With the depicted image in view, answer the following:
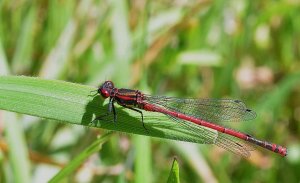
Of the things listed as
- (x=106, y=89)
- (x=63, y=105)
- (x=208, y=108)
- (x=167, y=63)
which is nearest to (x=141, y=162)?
(x=106, y=89)

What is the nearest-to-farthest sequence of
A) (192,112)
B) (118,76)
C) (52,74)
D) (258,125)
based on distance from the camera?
(192,112)
(118,76)
(52,74)
(258,125)

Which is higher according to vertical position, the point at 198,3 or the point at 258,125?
the point at 198,3

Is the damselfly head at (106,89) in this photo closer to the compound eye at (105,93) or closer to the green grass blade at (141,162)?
the compound eye at (105,93)

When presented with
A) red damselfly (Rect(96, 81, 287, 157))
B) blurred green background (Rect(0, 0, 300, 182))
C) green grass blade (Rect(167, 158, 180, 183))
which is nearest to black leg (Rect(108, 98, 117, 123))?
red damselfly (Rect(96, 81, 287, 157))

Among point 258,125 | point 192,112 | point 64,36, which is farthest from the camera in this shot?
point 258,125

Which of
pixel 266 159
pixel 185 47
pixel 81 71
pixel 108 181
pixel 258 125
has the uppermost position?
pixel 185 47

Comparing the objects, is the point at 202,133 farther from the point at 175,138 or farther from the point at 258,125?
the point at 258,125

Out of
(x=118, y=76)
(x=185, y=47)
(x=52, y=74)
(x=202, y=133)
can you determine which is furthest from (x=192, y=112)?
(x=185, y=47)
